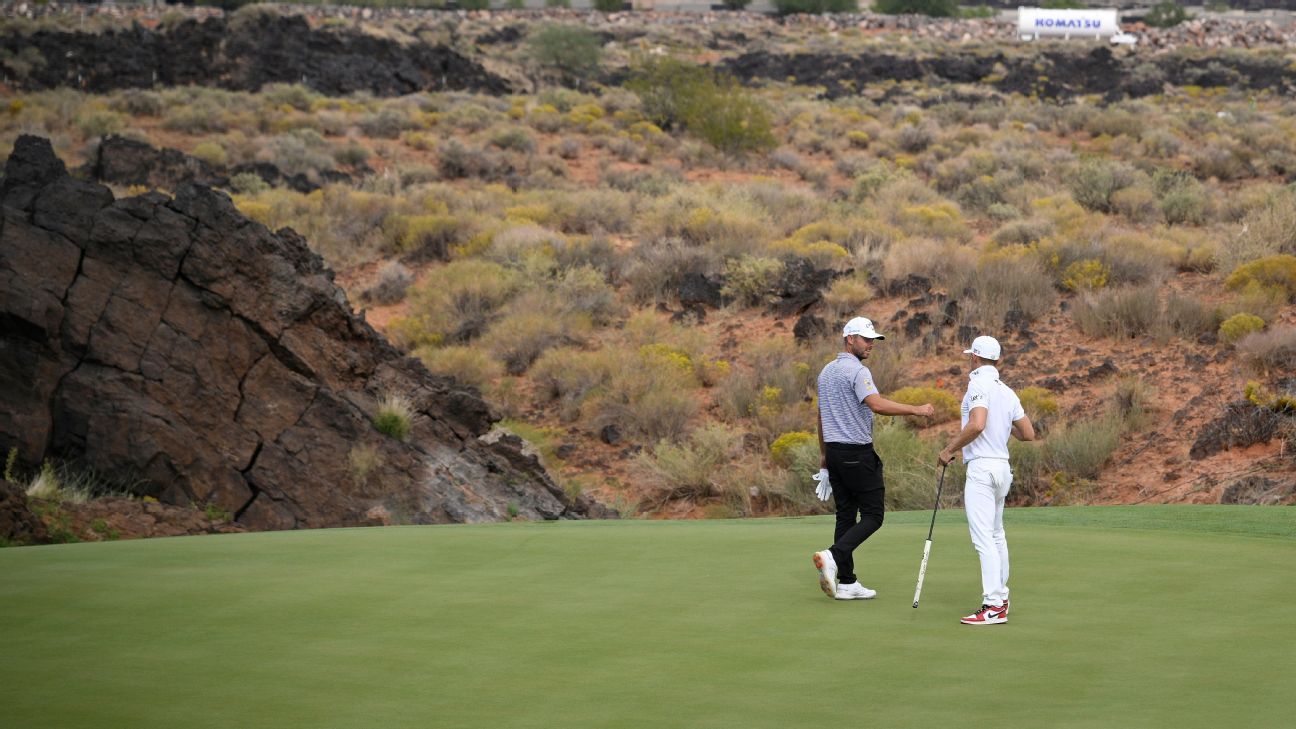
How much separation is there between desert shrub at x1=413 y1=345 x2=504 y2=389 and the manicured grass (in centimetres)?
1483

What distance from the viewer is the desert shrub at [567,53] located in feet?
251

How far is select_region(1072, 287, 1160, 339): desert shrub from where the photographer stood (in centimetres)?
2641

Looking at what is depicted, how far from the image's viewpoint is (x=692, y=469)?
21875mm

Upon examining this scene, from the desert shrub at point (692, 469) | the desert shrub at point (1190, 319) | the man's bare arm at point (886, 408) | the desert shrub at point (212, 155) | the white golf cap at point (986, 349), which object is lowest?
the desert shrub at point (692, 469)

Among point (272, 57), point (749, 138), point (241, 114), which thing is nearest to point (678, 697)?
point (749, 138)

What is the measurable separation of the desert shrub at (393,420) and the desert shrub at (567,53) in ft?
199

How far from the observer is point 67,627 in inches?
321

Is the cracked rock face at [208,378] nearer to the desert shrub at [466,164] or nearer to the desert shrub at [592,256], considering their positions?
the desert shrub at [592,256]

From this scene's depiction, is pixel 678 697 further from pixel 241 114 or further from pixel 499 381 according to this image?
pixel 241 114

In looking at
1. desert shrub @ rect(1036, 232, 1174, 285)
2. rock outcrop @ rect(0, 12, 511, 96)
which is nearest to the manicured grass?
desert shrub @ rect(1036, 232, 1174, 285)

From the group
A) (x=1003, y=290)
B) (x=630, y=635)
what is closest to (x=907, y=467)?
(x=1003, y=290)

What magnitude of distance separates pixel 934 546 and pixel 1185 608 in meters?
3.38

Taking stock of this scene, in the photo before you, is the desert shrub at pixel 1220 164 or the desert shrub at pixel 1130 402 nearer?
the desert shrub at pixel 1130 402

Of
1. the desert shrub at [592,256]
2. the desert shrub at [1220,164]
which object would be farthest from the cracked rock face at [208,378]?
the desert shrub at [1220,164]
